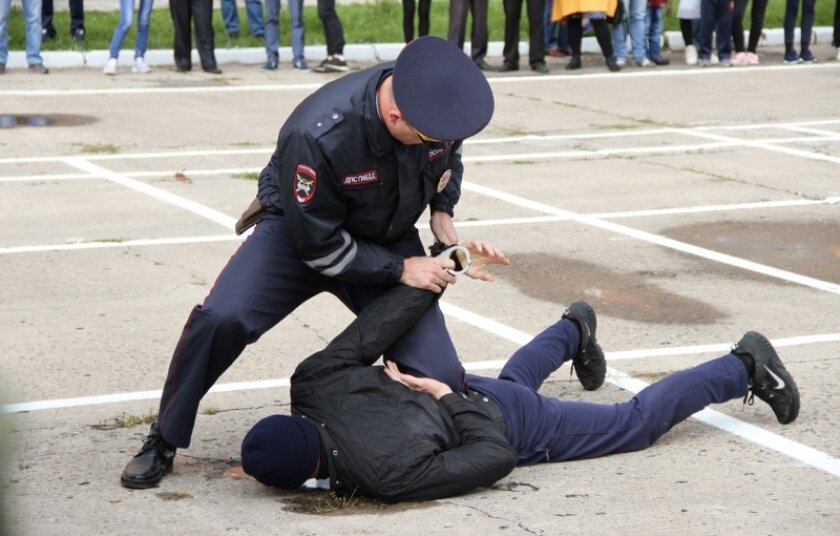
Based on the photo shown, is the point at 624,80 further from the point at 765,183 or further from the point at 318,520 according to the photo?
the point at 318,520

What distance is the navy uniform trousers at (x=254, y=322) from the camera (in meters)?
4.58

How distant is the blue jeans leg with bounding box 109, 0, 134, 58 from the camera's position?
50.5 ft

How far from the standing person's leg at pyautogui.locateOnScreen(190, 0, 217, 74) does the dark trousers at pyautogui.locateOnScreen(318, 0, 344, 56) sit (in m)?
1.29

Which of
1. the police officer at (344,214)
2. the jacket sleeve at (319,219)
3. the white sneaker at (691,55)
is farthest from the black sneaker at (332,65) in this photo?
the jacket sleeve at (319,219)

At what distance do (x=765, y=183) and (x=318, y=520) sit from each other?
271 inches

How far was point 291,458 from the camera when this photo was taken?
430cm

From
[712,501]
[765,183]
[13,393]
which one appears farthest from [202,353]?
[765,183]

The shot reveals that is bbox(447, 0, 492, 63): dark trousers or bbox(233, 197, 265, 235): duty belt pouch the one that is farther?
bbox(447, 0, 492, 63): dark trousers

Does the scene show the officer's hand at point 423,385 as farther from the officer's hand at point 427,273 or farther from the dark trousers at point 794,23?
the dark trousers at point 794,23

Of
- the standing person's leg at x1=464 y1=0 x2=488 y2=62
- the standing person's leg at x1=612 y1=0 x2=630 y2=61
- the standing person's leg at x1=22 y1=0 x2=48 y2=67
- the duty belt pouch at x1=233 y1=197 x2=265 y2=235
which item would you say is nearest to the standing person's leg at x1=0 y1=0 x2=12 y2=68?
the standing person's leg at x1=22 y1=0 x2=48 y2=67

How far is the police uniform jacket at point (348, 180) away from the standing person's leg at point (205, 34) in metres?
11.0

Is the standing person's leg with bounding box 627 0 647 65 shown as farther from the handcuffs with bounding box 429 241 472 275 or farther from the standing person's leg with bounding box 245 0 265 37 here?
the handcuffs with bounding box 429 241 472 275

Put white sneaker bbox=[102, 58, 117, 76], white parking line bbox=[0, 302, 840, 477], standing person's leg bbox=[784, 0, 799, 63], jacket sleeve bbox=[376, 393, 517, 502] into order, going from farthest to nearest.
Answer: standing person's leg bbox=[784, 0, 799, 63] < white sneaker bbox=[102, 58, 117, 76] < white parking line bbox=[0, 302, 840, 477] < jacket sleeve bbox=[376, 393, 517, 502]

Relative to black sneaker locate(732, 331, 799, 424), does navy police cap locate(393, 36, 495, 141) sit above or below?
above
